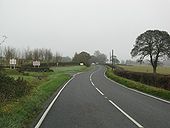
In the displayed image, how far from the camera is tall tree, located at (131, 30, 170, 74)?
226 feet

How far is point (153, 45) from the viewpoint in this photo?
69.9 meters

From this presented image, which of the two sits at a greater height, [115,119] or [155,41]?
[155,41]

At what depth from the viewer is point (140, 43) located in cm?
7125

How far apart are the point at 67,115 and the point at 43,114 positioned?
966 millimetres

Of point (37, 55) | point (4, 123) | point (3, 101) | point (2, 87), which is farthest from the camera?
point (37, 55)

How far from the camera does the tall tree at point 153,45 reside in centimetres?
6881

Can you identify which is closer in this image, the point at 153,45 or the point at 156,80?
the point at 156,80

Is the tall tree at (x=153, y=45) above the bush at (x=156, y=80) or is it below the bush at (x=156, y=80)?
above

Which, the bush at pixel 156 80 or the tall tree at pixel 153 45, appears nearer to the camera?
the bush at pixel 156 80

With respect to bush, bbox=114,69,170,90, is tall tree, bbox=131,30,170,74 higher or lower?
higher

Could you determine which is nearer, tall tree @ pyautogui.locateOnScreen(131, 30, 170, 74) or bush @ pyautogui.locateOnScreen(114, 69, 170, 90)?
bush @ pyautogui.locateOnScreen(114, 69, 170, 90)

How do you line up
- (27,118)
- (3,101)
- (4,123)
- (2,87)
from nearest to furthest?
(4,123), (27,118), (3,101), (2,87)

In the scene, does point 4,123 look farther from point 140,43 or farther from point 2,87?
point 140,43

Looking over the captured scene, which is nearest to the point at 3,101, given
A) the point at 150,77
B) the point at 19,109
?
the point at 19,109
